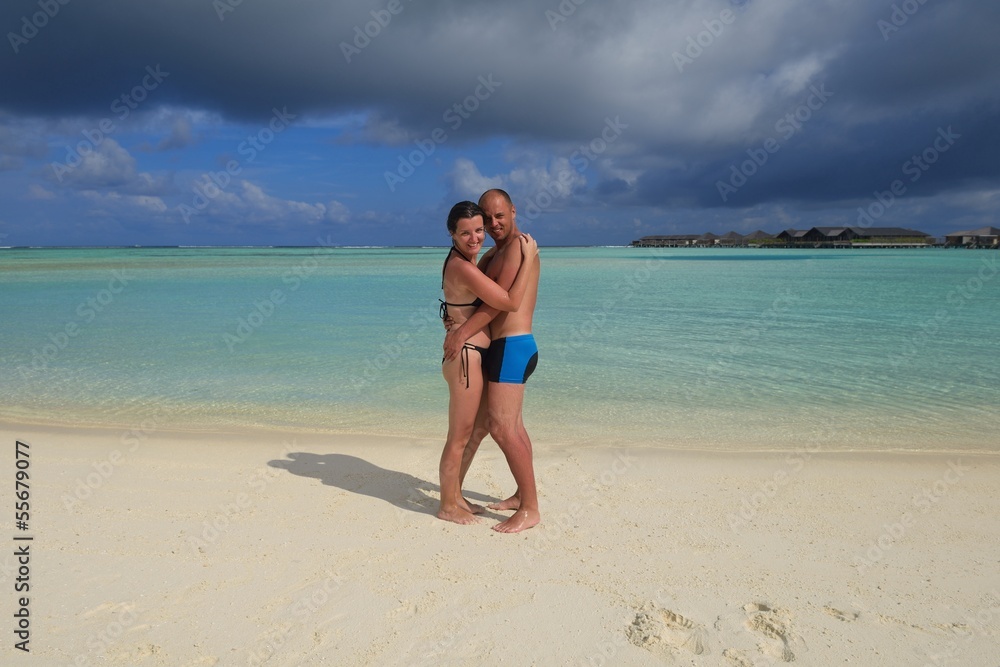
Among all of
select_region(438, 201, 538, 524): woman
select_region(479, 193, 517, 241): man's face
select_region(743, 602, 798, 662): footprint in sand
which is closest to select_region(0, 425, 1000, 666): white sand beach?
select_region(743, 602, 798, 662): footprint in sand

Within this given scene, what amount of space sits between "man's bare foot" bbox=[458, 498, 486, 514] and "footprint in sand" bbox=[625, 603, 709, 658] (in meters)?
1.65

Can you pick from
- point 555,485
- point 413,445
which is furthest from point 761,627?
point 413,445

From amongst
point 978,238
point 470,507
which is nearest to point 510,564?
point 470,507

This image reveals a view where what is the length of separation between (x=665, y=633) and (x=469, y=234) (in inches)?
102

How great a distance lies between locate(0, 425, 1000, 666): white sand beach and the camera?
3.09 m

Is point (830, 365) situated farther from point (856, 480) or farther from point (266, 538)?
point (266, 538)

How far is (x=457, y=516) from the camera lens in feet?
15.0

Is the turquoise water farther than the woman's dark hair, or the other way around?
the turquoise water

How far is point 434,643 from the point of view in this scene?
3119 mm

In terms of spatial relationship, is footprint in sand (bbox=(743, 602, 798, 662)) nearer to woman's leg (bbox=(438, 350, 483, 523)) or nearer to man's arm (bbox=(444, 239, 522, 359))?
woman's leg (bbox=(438, 350, 483, 523))

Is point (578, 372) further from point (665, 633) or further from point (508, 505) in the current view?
point (665, 633)

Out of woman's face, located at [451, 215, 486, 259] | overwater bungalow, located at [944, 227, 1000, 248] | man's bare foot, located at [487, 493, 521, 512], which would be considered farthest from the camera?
overwater bungalow, located at [944, 227, 1000, 248]

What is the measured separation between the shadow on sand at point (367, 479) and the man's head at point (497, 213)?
2.13m

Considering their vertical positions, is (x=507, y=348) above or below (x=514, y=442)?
above
